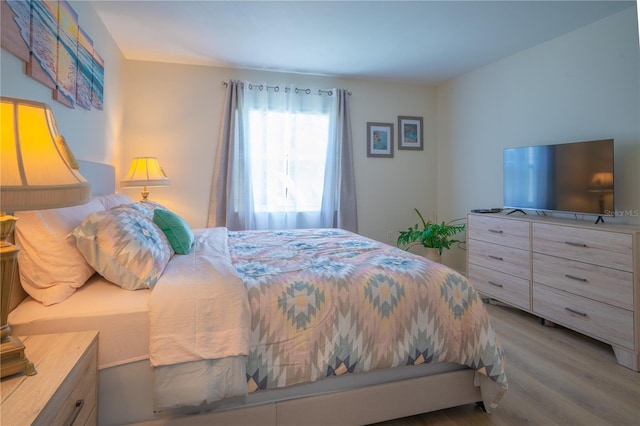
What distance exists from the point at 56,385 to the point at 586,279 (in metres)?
2.93

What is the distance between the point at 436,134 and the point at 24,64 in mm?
4345

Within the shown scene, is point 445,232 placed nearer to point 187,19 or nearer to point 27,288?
point 187,19

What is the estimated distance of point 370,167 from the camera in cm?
434

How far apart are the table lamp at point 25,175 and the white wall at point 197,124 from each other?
2847 millimetres

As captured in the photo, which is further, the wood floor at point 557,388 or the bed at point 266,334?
the wood floor at point 557,388

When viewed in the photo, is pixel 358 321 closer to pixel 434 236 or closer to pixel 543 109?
pixel 434 236

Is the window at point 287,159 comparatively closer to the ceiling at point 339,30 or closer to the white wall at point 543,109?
the ceiling at point 339,30

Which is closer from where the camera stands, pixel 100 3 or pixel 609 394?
pixel 609 394

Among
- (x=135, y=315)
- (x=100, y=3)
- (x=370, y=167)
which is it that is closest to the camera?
(x=135, y=315)

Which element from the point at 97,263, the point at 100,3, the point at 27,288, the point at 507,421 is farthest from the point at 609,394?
the point at 100,3

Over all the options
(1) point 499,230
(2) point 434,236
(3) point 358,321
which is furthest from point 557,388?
(2) point 434,236

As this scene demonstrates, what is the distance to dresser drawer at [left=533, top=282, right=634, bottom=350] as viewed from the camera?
2.08 meters

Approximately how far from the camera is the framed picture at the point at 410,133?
445cm

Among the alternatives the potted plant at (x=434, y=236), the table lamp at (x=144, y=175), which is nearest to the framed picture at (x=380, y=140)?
the potted plant at (x=434, y=236)
